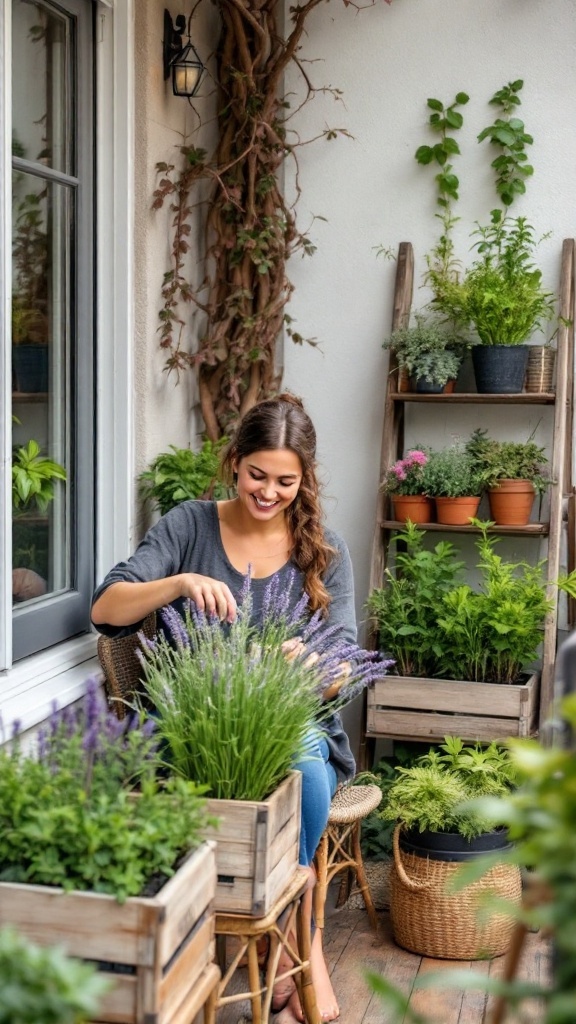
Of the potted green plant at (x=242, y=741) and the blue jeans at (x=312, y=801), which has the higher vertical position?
the potted green plant at (x=242, y=741)

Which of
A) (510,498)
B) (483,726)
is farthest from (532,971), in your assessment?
(510,498)

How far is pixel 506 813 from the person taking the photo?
2.73ft

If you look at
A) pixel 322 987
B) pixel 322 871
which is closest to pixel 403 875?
pixel 322 871

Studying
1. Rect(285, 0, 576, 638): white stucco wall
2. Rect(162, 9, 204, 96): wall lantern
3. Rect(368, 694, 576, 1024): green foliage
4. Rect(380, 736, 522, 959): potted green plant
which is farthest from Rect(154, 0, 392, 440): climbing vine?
Rect(368, 694, 576, 1024): green foliage

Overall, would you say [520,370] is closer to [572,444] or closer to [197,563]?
[572,444]

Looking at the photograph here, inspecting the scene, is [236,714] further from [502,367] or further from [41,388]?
[502,367]

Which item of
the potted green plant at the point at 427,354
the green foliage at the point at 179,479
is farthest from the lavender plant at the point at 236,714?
the potted green plant at the point at 427,354

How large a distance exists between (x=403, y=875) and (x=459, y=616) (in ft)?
2.55

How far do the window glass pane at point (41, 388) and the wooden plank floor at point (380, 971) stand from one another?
119 centimetres

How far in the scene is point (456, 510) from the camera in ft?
12.3

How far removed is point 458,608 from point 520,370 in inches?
31.8

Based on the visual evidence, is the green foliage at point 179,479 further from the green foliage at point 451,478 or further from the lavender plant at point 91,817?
the lavender plant at point 91,817

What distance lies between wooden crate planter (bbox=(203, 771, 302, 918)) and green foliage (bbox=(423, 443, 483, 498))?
1.87 meters

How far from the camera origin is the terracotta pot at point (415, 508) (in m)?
3.80
